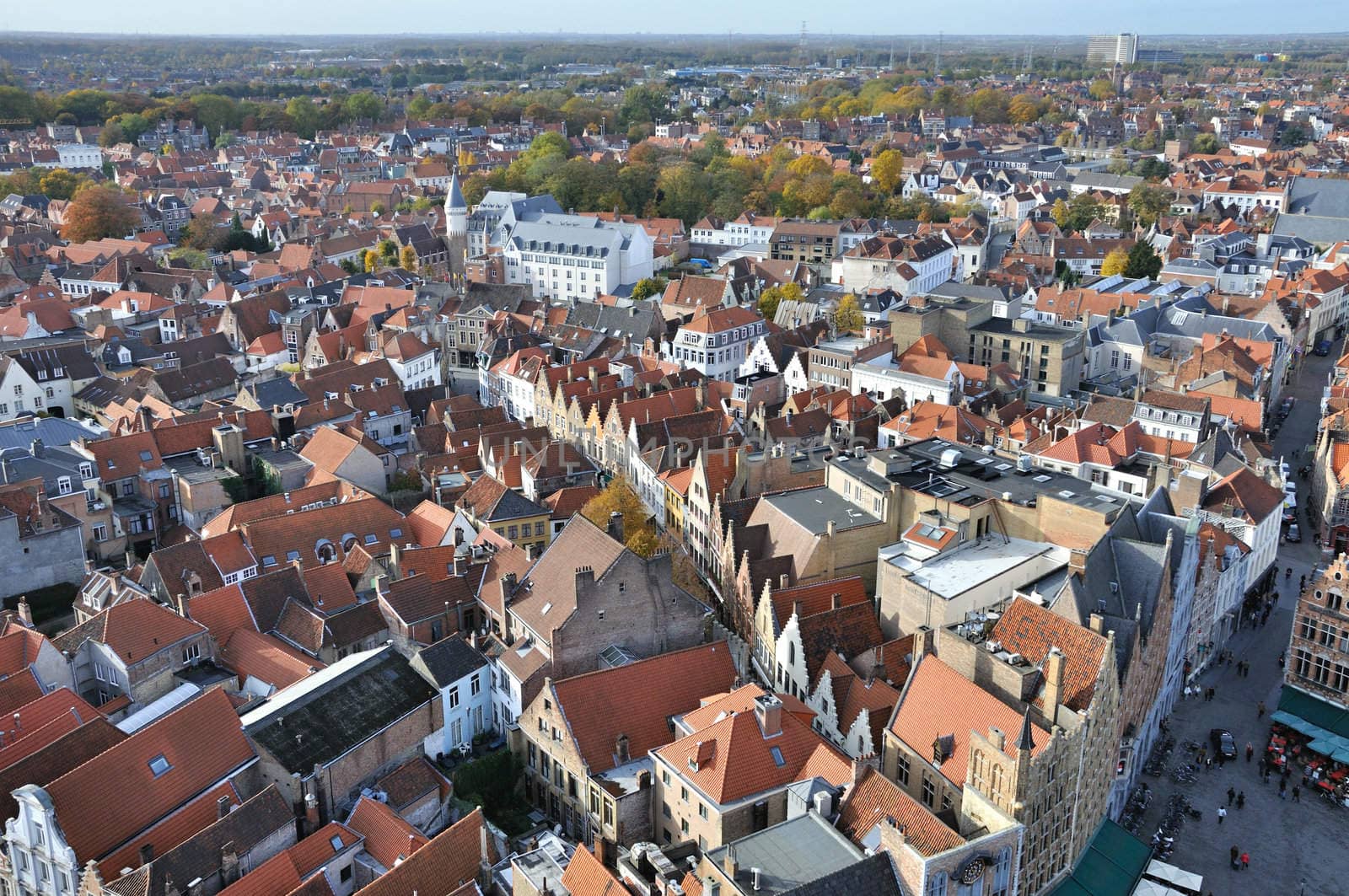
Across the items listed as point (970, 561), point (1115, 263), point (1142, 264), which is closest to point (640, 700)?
point (970, 561)

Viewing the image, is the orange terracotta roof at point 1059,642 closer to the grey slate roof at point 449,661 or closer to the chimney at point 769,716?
the chimney at point 769,716

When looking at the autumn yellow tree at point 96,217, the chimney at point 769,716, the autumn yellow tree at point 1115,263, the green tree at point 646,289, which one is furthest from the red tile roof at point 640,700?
the autumn yellow tree at point 96,217

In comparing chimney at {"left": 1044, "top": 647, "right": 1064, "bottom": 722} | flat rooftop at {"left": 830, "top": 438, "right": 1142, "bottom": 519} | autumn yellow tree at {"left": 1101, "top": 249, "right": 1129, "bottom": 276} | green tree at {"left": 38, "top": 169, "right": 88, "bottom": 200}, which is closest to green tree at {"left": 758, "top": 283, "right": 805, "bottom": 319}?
autumn yellow tree at {"left": 1101, "top": 249, "right": 1129, "bottom": 276}

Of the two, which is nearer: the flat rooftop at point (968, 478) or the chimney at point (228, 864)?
the chimney at point (228, 864)

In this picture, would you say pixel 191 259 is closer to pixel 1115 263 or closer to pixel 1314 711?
pixel 1115 263

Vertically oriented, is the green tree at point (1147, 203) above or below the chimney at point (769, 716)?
above

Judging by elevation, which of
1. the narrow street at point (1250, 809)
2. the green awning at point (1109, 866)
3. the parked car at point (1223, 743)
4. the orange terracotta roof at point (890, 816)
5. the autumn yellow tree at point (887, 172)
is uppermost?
the autumn yellow tree at point (887, 172)

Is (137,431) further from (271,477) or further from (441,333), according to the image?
(441,333)

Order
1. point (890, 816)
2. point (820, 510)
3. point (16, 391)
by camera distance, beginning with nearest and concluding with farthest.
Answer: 1. point (890, 816)
2. point (820, 510)
3. point (16, 391)
